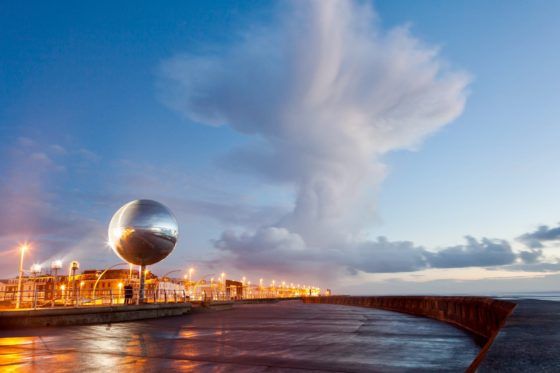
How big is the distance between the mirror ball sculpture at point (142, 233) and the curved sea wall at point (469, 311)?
15.8 m

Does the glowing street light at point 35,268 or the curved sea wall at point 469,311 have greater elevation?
the glowing street light at point 35,268

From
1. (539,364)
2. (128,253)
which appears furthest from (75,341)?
(128,253)

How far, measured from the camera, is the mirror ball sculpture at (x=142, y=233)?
26703 mm

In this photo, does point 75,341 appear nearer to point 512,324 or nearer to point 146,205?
point 512,324

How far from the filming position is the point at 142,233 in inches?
1049

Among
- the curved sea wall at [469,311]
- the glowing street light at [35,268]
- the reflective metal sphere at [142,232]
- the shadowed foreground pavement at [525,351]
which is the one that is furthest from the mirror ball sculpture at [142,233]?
the glowing street light at [35,268]

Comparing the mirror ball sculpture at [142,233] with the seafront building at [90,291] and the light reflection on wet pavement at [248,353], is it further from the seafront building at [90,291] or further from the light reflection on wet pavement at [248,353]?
the light reflection on wet pavement at [248,353]

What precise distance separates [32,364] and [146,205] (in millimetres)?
21660

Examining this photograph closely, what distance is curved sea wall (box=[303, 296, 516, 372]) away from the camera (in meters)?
8.68

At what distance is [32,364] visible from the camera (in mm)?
6699

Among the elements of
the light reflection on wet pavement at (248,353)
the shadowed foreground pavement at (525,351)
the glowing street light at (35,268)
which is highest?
the glowing street light at (35,268)

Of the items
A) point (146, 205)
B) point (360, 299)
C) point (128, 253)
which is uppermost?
point (146, 205)

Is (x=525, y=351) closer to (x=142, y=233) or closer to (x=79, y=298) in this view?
(x=142, y=233)

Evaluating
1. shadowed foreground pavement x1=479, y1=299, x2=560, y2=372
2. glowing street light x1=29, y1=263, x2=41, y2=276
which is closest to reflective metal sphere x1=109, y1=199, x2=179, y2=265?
shadowed foreground pavement x1=479, y1=299, x2=560, y2=372
